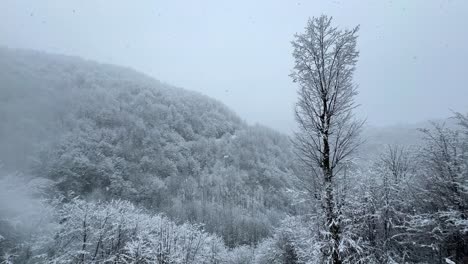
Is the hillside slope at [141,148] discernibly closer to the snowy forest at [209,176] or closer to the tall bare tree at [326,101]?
the snowy forest at [209,176]

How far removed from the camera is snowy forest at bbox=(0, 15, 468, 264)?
8258mm

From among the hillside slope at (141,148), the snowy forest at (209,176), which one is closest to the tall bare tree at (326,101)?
the snowy forest at (209,176)

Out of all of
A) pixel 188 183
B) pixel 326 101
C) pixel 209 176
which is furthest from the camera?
pixel 209 176

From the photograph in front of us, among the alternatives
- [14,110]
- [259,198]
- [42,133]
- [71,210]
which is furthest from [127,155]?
[71,210]

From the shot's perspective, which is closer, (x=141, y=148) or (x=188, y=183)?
(x=188, y=183)

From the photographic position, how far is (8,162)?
3094 cm

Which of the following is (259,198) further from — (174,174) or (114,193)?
(114,193)

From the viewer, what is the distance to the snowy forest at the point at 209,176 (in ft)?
27.1

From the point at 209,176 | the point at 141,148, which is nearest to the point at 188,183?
the point at 209,176

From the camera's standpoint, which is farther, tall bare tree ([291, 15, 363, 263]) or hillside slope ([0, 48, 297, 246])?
hillside slope ([0, 48, 297, 246])

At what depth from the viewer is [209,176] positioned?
54.2 metres

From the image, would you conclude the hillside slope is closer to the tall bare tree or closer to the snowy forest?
the snowy forest

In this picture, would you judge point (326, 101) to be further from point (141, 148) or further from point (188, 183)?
point (141, 148)

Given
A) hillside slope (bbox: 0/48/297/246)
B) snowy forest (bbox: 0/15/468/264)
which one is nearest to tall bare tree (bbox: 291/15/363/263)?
snowy forest (bbox: 0/15/468/264)
